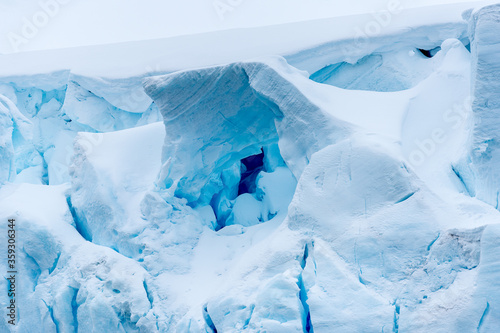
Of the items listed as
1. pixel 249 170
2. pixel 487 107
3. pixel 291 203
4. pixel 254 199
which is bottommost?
pixel 249 170

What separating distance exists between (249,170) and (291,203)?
6.90 ft

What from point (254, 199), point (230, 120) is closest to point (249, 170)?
point (254, 199)

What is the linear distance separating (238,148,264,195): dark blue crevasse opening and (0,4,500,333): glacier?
3 cm

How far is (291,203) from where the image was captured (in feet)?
9.70

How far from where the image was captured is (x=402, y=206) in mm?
2617

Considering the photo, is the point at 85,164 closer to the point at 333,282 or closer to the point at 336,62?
the point at 333,282

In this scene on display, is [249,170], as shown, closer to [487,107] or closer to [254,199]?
[254,199]

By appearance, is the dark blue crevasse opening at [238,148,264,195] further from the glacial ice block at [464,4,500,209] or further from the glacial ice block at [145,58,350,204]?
the glacial ice block at [464,4,500,209]

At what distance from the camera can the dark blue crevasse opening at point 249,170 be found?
474cm

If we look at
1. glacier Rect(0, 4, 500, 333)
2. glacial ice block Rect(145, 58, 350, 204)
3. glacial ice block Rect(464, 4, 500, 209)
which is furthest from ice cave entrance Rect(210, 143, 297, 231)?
glacial ice block Rect(464, 4, 500, 209)

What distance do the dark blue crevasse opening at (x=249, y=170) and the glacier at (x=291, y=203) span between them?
0.09 feet

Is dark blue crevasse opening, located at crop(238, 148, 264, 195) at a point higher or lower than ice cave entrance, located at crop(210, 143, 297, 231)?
lower

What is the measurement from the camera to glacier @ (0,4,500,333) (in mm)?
2461

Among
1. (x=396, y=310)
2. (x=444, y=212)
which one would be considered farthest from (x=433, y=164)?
(x=396, y=310)
